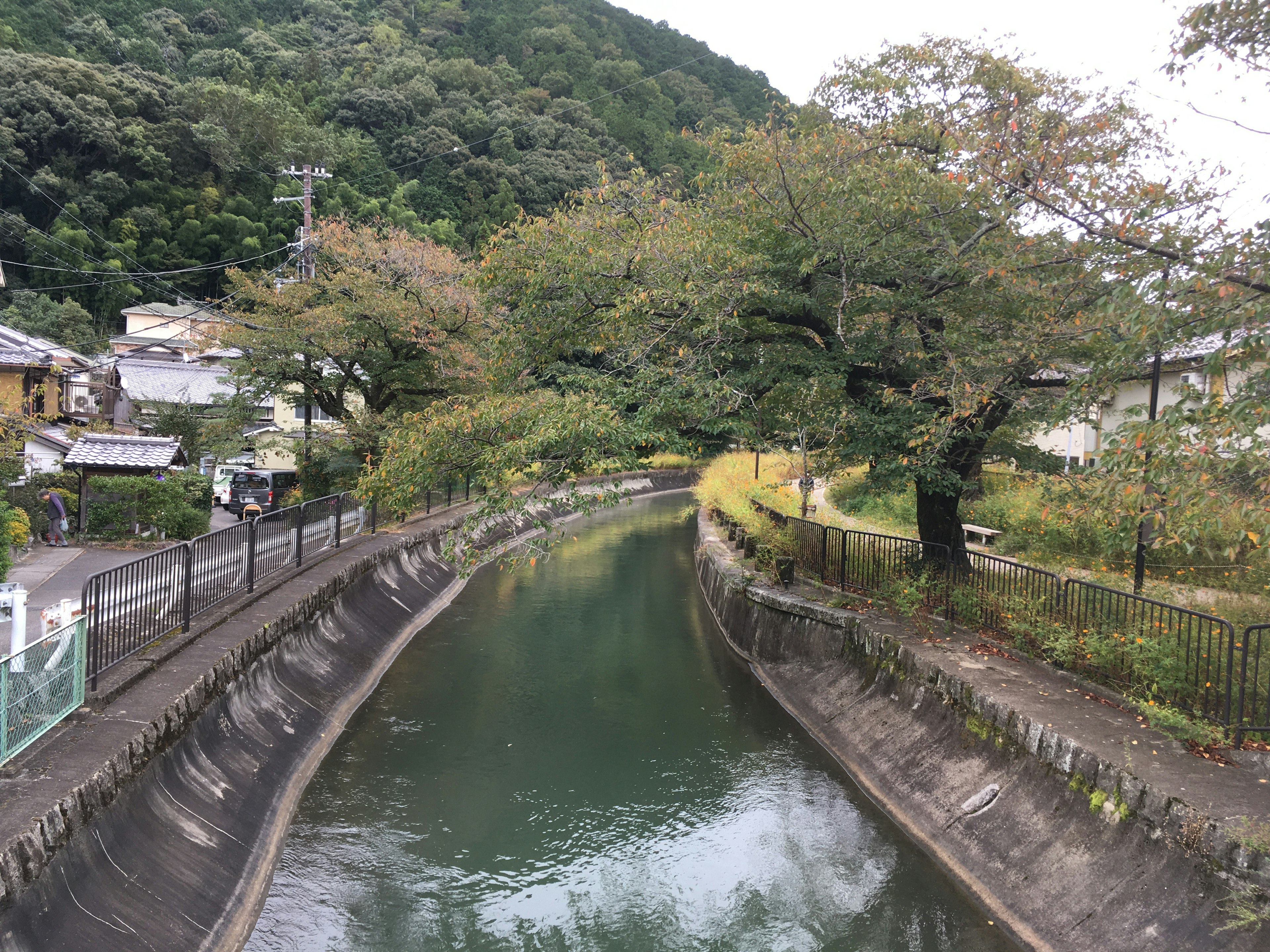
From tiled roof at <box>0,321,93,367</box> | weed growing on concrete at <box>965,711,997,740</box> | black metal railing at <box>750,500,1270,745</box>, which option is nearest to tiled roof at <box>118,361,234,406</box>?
tiled roof at <box>0,321,93,367</box>

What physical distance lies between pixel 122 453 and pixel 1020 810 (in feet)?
70.7

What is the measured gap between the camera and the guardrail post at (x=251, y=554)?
12.9 m

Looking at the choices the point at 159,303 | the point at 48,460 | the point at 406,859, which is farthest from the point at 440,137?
the point at 406,859

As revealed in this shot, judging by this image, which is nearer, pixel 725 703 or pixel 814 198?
pixel 814 198

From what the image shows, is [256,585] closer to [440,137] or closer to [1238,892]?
[1238,892]

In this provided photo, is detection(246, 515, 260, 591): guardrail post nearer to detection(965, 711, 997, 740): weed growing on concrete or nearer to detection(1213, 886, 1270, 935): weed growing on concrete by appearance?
detection(965, 711, 997, 740): weed growing on concrete

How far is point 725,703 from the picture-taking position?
13617 millimetres

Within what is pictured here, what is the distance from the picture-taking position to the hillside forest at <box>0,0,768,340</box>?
5488 centimetres

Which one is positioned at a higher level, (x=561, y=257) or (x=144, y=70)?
(x=144, y=70)

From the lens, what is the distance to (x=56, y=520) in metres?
19.4

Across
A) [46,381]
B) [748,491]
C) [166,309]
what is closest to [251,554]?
[748,491]

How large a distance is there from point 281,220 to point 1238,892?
70250 millimetres

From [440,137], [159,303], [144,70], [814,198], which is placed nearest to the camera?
[814,198]

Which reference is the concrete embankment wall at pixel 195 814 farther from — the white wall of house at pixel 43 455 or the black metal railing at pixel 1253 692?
the white wall of house at pixel 43 455
